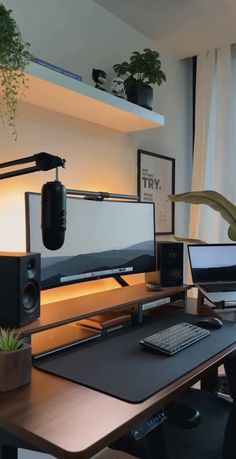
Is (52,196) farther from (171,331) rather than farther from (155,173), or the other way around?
(155,173)

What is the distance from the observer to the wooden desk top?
785mm

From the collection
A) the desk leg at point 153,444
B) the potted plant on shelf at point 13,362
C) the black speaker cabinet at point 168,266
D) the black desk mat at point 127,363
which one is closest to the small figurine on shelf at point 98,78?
the black speaker cabinet at point 168,266

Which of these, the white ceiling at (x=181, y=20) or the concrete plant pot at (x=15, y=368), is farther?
the white ceiling at (x=181, y=20)

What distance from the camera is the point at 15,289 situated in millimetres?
1184

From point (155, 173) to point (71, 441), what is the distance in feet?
6.11

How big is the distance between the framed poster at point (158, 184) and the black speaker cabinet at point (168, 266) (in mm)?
413

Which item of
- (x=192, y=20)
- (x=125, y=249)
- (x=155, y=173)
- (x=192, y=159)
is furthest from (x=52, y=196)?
(x=192, y=159)

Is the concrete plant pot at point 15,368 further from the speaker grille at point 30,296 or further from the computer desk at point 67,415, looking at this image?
the speaker grille at point 30,296

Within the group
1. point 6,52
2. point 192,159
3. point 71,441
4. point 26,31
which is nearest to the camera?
point 71,441

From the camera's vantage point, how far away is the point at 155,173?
2420 millimetres

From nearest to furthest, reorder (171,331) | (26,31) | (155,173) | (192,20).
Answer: (171,331) < (26,31) < (192,20) < (155,173)

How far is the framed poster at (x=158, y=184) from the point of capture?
2.31 m

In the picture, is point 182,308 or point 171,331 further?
point 182,308

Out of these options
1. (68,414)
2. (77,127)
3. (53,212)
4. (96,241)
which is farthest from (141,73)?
(68,414)
